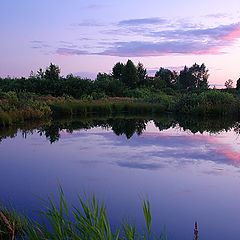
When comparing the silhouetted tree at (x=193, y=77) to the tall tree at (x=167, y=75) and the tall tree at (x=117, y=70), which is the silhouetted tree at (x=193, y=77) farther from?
the tall tree at (x=117, y=70)

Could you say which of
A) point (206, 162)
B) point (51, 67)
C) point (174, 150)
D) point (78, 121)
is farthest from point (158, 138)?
point (51, 67)

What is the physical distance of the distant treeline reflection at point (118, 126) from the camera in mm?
17484

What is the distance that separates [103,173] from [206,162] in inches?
112

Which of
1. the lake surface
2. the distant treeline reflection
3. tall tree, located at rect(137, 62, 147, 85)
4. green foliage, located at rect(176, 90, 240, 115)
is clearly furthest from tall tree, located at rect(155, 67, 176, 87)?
the lake surface

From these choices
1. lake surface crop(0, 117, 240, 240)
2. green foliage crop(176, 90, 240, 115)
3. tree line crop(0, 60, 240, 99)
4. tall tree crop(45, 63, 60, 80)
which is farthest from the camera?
tall tree crop(45, 63, 60, 80)

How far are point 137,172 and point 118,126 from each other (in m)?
10.6

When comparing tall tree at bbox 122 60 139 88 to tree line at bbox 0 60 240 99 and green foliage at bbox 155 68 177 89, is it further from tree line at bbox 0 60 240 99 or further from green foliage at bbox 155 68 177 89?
green foliage at bbox 155 68 177 89

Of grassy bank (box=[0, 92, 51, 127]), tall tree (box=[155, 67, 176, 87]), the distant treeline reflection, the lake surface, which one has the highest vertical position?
tall tree (box=[155, 67, 176, 87])

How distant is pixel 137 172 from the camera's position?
31.7ft

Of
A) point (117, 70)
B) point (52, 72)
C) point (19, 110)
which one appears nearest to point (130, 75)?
point (117, 70)

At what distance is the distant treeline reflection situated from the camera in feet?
57.4

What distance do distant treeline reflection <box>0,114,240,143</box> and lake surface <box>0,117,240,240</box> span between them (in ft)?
0.28

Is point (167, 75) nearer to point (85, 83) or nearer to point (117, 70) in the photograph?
point (117, 70)

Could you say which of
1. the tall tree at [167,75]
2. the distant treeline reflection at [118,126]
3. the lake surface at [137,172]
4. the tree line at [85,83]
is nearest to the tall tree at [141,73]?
the tree line at [85,83]
